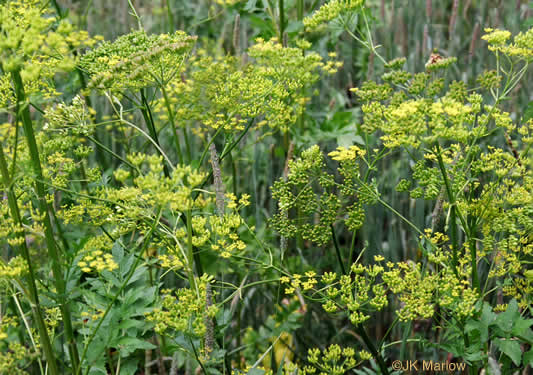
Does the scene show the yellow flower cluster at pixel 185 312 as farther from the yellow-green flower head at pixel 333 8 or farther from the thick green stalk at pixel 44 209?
the yellow-green flower head at pixel 333 8

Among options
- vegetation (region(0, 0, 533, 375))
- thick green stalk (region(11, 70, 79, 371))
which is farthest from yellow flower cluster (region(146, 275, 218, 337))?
thick green stalk (region(11, 70, 79, 371))

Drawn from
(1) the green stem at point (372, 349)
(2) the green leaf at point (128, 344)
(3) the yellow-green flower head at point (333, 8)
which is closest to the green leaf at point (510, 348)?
(1) the green stem at point (372, 349)

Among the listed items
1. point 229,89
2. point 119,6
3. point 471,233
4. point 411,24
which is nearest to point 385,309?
point 471,233

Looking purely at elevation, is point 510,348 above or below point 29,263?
below

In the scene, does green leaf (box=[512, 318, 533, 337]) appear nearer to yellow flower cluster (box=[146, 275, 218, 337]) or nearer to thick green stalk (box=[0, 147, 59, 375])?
yellow flower cluster (box=[146, 275, 218, 337])

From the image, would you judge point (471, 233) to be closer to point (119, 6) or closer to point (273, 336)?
point (273, 336)

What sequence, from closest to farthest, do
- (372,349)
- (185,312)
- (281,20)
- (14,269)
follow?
1. (14,269)
2. (185,312)
3. (372,349)
4. (281,20)

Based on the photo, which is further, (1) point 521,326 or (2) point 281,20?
(2) point 281,20

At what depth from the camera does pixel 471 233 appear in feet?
5.61

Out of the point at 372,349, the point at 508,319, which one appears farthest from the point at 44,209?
the point at 508,319

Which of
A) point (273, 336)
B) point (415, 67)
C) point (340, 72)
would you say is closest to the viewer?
point (273, 336)

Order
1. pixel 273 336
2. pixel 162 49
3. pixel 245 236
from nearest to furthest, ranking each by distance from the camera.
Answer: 1. pixel 162 49
2. pixel 273 336
3. pixel 245 236

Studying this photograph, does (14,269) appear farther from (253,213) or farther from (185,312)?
(253,213)

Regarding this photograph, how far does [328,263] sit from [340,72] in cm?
144
